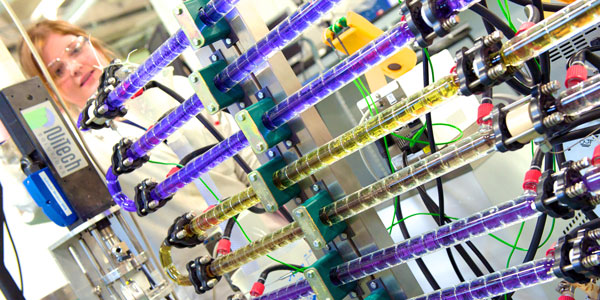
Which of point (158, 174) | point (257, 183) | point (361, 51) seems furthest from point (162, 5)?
point (361, 51)

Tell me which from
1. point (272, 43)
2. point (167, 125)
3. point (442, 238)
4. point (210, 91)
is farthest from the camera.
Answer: point (167, 125)

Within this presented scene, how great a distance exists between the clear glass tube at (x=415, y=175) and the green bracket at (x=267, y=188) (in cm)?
10

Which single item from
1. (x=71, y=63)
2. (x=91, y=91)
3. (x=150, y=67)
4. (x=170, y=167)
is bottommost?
(x=170, y=167)

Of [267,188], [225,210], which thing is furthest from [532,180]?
[225,210]

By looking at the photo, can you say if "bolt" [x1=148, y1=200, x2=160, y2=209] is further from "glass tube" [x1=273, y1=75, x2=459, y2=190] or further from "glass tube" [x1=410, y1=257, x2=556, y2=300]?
"glass tube" [x1=410, y1=257, x2=556, y2=300]

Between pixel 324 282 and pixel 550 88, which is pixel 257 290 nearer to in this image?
pixel 324 282

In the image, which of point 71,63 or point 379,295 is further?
point 71,63

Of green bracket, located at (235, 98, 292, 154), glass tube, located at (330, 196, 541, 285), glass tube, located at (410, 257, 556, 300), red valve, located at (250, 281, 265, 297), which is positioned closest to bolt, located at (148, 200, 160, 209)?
red valve, located at (250, 281, 265, 297)

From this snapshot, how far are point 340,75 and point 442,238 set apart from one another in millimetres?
355

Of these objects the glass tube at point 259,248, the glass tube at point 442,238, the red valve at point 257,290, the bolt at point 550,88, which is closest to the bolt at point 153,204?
the glass tube at point 259,248

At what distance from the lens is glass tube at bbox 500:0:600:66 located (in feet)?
2.43

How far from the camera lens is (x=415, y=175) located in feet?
3.43

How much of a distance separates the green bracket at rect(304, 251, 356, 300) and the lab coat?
2.71 feet

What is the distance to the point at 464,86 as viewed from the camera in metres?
0.84
